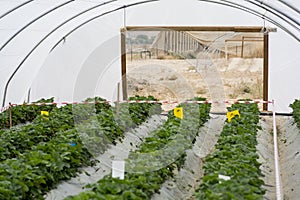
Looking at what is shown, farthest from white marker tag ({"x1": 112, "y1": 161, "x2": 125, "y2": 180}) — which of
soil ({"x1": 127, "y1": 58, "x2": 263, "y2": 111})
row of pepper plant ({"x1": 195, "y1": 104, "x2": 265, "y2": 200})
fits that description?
soil ({"x1": 127, "y1": 58, "x2": 263, "y2": 111})

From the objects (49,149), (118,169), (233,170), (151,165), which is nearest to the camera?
(118,169)

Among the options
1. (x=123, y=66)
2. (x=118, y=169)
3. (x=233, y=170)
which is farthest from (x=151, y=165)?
(x=123, y=66)

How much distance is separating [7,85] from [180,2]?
18.4 ft

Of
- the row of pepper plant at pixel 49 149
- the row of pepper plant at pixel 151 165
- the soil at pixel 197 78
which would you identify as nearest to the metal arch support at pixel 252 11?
the soil at pixel 197 78

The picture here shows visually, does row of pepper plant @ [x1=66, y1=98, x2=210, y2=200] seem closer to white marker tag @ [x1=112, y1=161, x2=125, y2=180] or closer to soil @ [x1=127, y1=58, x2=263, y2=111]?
white marker tag @ [x1=112, y1=161, x2=125, y2=180]

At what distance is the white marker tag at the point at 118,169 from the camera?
20.1 ft

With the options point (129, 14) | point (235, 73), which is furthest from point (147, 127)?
point (235, 73)

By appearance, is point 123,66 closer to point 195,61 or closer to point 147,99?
point 195,61

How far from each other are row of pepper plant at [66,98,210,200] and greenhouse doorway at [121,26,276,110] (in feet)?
15.8

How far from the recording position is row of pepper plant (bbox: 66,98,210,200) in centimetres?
581

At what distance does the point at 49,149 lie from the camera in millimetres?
7824

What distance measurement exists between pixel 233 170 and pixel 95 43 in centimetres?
930

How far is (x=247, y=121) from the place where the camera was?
10.2 metres

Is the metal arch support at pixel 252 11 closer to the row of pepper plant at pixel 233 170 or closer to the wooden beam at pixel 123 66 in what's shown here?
the wooden beam at pixel 123 66
